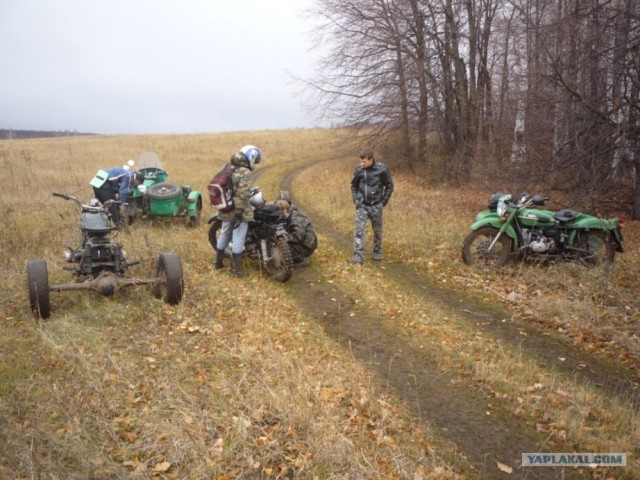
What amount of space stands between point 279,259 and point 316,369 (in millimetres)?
2941

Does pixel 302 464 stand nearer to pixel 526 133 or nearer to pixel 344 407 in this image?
pixel 344 407

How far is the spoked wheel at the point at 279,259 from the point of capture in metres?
7.54

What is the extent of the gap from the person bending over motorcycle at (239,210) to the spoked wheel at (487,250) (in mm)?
4012

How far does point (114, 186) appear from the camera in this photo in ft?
33.8

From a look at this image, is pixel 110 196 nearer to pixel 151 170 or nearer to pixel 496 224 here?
pixel 151 170

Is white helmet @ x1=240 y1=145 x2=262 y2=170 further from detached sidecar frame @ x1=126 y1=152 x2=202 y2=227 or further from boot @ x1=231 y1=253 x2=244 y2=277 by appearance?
detached sidecar frame @ x1=126 y1=152 x2=202 y2=227

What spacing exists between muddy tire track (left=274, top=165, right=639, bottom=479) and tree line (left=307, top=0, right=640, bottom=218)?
5.97 m

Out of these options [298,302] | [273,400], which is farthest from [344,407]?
[298,302]

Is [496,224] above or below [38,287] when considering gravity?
above

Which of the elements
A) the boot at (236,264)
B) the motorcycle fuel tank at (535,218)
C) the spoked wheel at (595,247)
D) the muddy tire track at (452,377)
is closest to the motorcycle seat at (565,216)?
the motorcycle fuel tank at (535,218)

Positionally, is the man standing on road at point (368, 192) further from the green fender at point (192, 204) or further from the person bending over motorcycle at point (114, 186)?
the person bending over motorcycle at point (114, 186)

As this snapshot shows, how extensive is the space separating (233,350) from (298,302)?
192 centimetres

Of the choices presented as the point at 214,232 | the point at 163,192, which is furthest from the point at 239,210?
the point at 163,192

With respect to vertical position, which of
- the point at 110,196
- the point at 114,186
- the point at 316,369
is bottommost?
the point at 316,369
